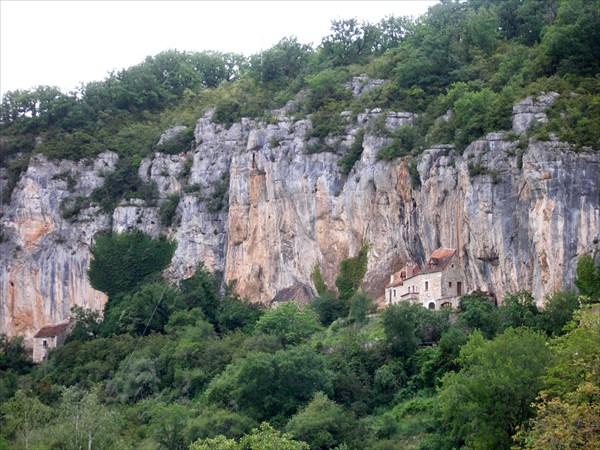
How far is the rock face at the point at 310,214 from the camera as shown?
59281 millimetres

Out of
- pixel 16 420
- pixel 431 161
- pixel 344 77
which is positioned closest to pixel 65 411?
pixel 16 420

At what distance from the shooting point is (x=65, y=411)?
55.3 meters

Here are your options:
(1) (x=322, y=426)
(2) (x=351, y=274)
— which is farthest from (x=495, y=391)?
(2) (x=351, y=274)

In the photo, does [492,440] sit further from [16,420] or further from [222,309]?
[222,309]

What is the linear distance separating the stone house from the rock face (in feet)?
1.63

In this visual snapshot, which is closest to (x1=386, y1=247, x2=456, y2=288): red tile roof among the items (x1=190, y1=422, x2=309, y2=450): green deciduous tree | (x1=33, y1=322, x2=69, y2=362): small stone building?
(x1=190, y1=422, x2=309, y2=450): green deciduous tree

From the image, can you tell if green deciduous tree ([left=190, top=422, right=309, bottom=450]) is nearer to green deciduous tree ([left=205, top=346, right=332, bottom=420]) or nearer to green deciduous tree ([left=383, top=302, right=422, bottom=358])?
green deciduous tree ([left=205, top=346, right=332, bottom=420])

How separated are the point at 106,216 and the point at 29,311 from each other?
23.8 ft

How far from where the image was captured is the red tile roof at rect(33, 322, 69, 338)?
7444 cm

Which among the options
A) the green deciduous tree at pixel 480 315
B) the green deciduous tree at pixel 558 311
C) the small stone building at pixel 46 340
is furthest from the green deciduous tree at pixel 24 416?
the green deciduous tree at pixel 558 311

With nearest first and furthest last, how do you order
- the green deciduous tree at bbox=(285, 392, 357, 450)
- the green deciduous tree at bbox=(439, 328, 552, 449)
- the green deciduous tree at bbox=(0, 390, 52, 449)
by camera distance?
the green deciduous tree at bbox=(439, 328, 552, 449), the green deciduous tree at bbox=(0, 390, 52, 449), the green deciduous tree at bbox=(285, 392, 357, 450)

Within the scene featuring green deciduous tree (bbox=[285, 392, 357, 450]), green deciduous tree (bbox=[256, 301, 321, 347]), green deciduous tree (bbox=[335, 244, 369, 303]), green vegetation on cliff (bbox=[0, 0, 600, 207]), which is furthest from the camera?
green deciduous tree (bbox=[335, 244, 369, 303])

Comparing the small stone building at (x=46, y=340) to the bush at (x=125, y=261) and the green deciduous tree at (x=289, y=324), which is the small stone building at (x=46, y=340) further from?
the green deciduous tree at (x=289, y=324)

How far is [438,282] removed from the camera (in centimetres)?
6272
